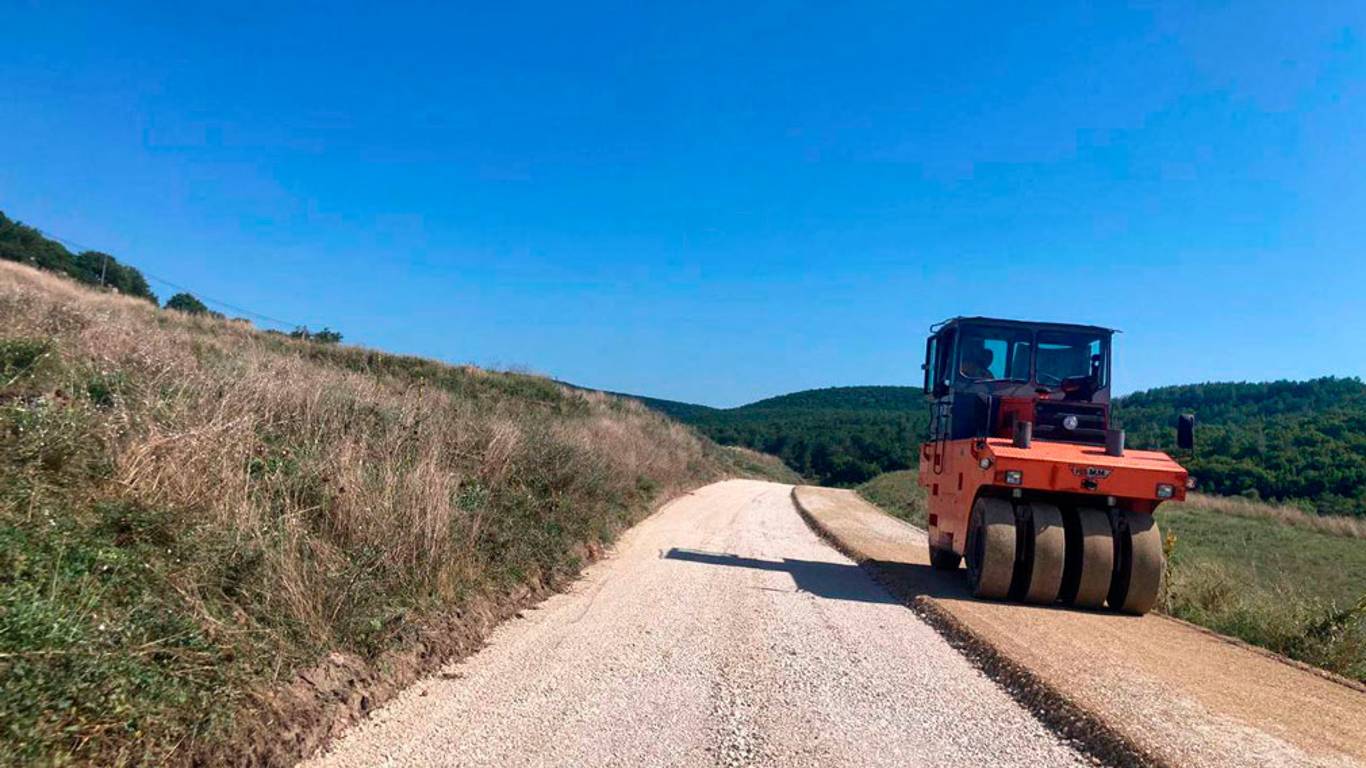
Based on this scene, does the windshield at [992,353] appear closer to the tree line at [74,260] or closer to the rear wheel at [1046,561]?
the rear wheel at [1046,561]

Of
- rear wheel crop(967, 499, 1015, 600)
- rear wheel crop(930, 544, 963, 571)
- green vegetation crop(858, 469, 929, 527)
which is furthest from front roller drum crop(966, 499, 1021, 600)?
green vegetation crop(858, 469, 929, 527)

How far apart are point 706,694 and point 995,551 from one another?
5197mm

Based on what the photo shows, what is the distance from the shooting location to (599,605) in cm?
912

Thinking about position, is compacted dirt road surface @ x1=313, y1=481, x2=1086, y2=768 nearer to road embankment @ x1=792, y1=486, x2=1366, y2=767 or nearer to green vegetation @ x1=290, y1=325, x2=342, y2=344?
road embankment @ x1=792, y1=486, x2=1366, y2=767

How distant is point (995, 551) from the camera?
979 centimetres

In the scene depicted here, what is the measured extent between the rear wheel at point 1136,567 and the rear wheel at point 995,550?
128cm

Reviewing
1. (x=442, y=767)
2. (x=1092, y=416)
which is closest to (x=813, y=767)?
(x=442, y=767)

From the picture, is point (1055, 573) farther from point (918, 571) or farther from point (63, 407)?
point (63, 407)

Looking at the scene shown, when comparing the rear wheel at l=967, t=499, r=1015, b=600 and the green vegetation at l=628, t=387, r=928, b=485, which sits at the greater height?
the green vegetation at l=628, t=387, r=928, b=485

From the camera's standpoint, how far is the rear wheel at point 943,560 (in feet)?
42.9

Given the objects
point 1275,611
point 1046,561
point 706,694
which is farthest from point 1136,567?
point 706,694

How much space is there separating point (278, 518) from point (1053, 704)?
582 cm

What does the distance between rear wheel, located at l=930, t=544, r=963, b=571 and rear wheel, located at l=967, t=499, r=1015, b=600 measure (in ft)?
9.00

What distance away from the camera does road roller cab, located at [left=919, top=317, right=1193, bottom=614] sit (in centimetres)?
978
